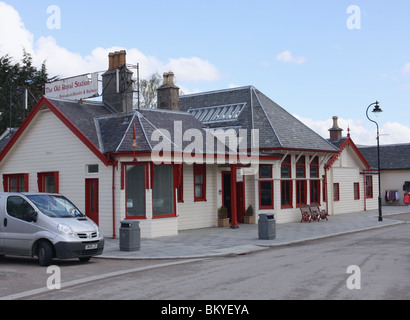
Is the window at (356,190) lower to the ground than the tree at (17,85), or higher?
lower

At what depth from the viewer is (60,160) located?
21.3 metres

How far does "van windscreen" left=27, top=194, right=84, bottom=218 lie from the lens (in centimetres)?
1347

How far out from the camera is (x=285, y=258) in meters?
13.5

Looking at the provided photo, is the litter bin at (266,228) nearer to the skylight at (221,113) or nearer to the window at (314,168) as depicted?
the skylight at (221,113)

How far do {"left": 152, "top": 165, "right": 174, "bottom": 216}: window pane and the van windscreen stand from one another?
552cm

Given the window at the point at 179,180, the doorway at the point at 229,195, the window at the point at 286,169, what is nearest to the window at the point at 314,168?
the window at the point at 286,169

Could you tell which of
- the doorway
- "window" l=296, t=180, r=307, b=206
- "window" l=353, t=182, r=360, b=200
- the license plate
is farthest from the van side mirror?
"window" l=353, t=182, r=360, b=200

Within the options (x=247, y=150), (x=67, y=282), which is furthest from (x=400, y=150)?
(x=67, y=282)

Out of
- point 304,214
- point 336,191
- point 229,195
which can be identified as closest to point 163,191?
point 229,195

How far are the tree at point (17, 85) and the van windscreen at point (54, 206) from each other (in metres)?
28.3

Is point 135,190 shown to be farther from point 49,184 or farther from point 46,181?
point 46,181

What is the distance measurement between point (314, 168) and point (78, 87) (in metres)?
13.8

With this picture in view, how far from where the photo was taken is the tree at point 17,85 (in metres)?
41.9

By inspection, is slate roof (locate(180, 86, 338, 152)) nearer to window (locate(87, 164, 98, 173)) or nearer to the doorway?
the doorway
